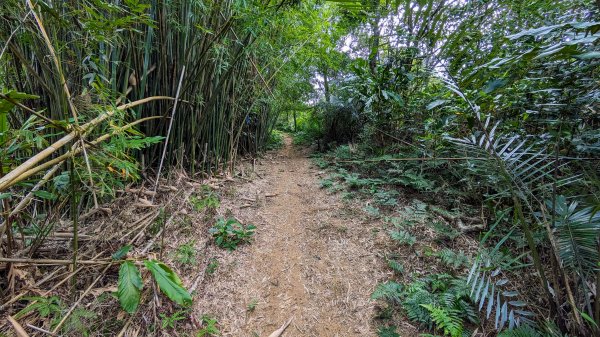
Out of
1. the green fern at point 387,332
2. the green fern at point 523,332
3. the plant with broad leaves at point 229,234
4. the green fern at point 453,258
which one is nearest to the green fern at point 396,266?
the green fern at point 453,258

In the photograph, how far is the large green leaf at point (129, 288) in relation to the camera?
80cm

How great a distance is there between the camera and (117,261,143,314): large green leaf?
0.80m

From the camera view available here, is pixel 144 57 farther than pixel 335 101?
No

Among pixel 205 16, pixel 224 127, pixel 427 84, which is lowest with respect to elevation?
pixel 224 127

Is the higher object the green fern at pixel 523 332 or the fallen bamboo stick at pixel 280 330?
the green fern at pixel 523 332

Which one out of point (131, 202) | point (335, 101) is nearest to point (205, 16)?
point (131, 202)

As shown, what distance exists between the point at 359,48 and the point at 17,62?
185 inches

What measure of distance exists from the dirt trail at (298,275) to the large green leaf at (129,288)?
0.61 m

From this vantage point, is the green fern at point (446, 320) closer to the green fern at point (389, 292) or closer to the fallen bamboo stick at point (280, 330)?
the green fern at point (389, 292)

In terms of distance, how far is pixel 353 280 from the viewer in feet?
5.24

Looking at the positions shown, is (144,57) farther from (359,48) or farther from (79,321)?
(359,48)

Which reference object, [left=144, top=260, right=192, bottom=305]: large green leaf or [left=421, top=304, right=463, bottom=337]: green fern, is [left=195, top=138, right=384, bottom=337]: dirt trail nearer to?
[left=421, top=304, right=463, bottom=337]: green fern

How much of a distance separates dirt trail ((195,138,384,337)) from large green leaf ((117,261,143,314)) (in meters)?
0.61

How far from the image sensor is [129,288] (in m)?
0.82
